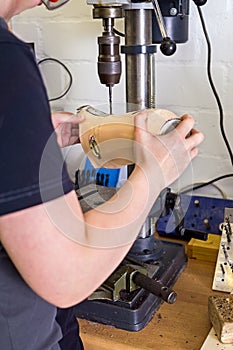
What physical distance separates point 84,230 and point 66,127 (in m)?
0.29

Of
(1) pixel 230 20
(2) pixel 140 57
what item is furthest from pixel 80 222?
(1) pixel 230 20

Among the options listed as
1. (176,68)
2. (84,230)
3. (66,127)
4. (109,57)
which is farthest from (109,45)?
(84,230)

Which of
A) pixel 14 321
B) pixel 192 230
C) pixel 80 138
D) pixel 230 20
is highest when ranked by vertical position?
pixel 230 20

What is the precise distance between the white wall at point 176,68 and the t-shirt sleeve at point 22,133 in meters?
0.66

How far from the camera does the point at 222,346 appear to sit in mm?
653

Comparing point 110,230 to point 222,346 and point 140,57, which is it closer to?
point 222,346

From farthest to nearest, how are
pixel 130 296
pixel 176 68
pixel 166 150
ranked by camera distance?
pixel 176 68
pixel 130 296
pixel 166 150

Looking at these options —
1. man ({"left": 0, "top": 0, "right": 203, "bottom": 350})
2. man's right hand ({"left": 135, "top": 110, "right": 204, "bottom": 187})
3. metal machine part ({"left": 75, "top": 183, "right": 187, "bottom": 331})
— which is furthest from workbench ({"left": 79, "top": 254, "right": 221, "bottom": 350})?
man's right hand ({"left": 135, "top": 110, "right": 204, "bottom": 187})

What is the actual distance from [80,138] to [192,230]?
365mm

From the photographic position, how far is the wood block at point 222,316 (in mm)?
654

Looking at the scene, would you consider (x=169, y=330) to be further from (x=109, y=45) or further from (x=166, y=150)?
(x=109, y=45)

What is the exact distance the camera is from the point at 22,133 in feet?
1.27

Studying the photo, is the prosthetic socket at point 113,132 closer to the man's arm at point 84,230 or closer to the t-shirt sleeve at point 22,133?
the man's arm at point 84,230

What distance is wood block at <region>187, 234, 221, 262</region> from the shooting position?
0.89m
